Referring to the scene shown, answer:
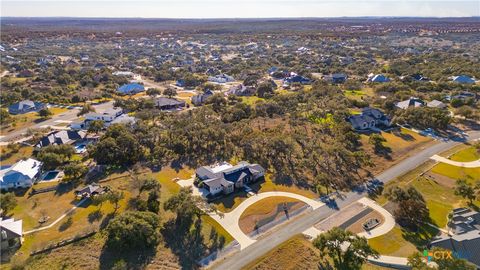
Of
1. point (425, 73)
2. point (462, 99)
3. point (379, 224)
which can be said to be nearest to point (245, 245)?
point (379, 224)

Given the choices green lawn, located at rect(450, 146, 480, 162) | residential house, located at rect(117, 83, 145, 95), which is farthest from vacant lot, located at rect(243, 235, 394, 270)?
residential house, located at rect(117, 83, 145, 95)

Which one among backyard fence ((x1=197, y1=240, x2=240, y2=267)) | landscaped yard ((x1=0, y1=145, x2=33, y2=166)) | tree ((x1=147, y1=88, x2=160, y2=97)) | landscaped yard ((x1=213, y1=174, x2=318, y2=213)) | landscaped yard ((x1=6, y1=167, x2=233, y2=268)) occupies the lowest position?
backyard fence ((x1=197, y1=240, x2=240, y2=267))

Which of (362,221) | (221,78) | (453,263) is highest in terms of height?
(221,78)

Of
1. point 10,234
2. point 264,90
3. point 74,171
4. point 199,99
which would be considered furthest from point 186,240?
point 264,90

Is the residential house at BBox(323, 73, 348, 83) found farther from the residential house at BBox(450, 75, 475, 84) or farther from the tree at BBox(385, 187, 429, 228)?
the tree at BBox(385, 187, 429, 228)

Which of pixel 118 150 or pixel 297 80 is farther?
pixel 297 80

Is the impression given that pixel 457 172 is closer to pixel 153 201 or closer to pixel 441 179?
pixel 441 179
